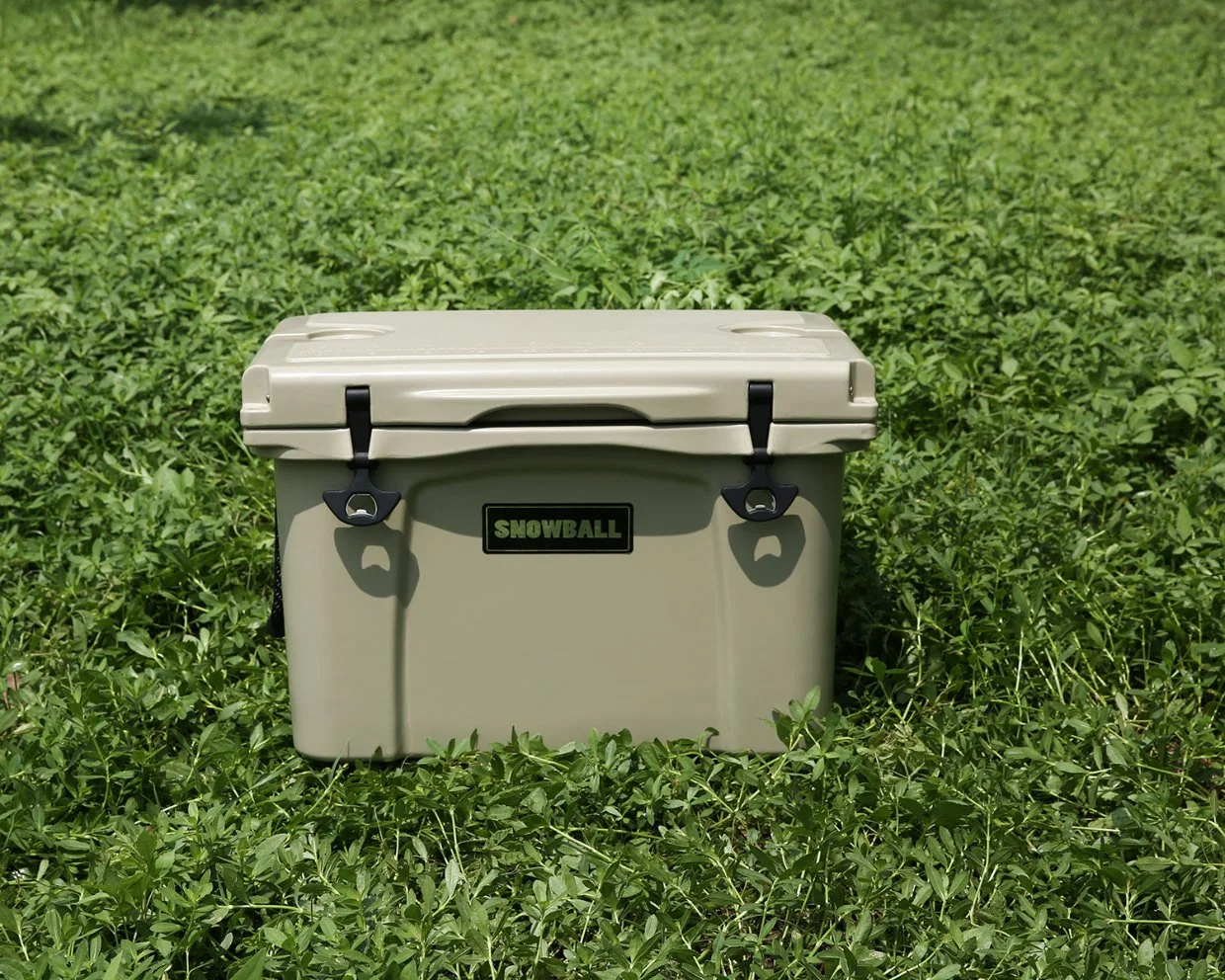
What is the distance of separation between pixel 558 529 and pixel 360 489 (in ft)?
1.11

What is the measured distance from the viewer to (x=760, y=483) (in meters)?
2.24

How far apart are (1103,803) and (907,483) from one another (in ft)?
3.53

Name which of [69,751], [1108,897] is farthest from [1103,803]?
[69,751]

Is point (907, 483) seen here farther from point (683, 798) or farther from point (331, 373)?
point (331, 373)

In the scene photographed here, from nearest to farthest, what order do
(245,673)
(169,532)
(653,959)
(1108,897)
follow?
(653,959) → (1108,897) → (245,673) → (169,532)

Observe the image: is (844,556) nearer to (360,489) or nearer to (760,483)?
(760,483)

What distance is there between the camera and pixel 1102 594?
2.88 m

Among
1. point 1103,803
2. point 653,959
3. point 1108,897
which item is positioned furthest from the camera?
point 1103,803

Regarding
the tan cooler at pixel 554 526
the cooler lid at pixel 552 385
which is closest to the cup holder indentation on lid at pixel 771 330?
the tan cooler at pixel 554 526

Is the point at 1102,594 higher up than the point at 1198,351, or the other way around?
the point at 1198,351

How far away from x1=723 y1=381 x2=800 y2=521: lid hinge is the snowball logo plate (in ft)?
0.61

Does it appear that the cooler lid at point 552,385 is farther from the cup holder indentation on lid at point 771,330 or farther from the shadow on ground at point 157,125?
the shadow on ground at point 157,125

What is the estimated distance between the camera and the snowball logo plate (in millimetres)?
2289

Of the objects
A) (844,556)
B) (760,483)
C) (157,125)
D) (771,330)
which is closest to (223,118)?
(157,125)
